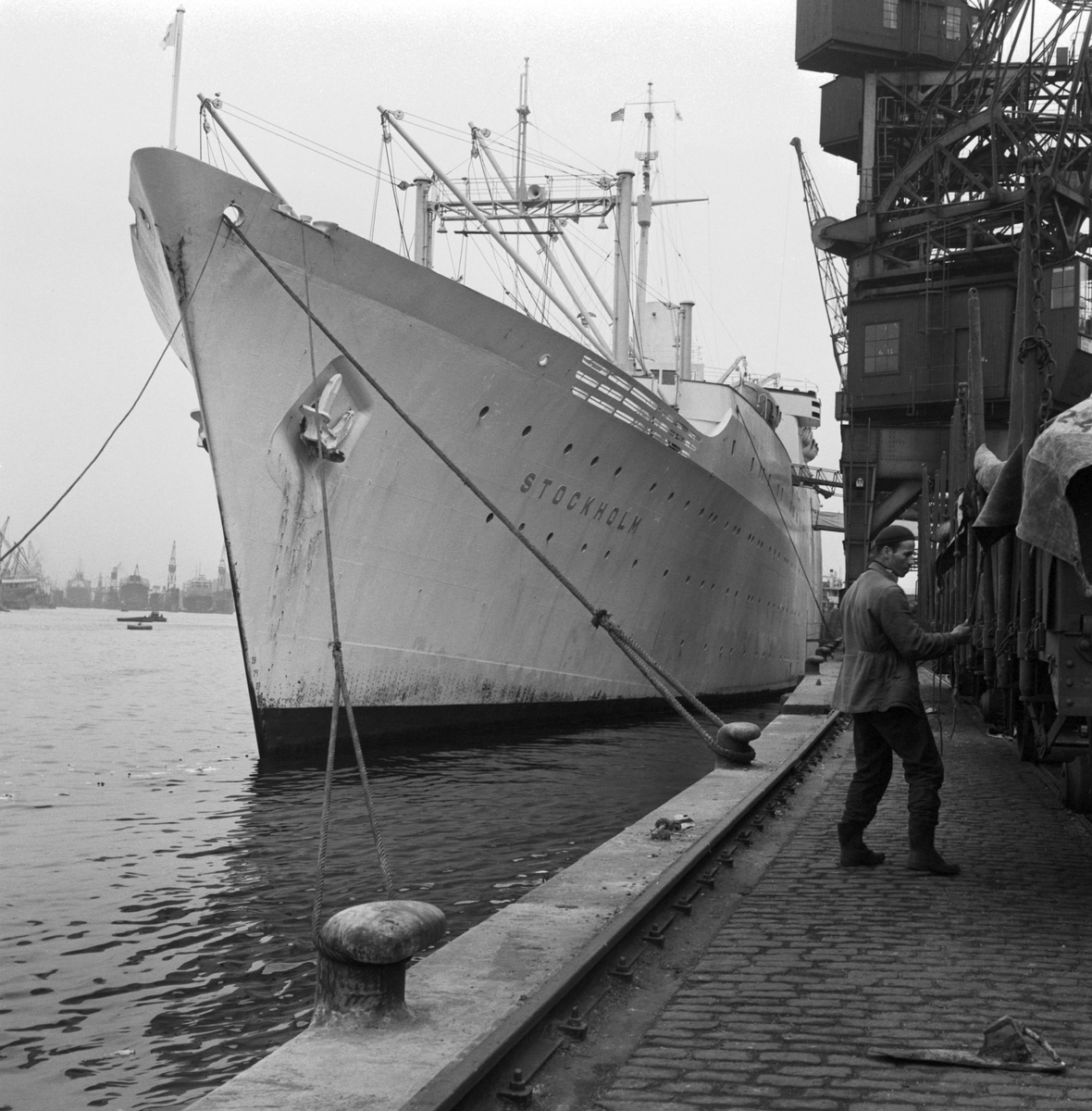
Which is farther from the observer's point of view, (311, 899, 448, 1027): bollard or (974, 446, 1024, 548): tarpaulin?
(974, 446, 1024, 548): tarpaulin

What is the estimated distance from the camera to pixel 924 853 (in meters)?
5.92

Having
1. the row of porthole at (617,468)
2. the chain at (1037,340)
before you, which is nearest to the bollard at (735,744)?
the chain at (1037,340)

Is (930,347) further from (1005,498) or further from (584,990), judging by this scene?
(584,990)

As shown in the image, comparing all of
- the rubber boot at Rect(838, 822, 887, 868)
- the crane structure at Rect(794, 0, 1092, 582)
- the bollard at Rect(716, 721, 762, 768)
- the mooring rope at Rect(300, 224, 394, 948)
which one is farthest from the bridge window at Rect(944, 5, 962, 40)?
the rubber boot at Rect(838, 822, 887, 868)

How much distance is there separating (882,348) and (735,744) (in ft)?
69.6

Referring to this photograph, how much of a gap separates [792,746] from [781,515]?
54.7ft

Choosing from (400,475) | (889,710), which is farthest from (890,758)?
(400,475)

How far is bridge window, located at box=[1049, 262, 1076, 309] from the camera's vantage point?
1048 inches

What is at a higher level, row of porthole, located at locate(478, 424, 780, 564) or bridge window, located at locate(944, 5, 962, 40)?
bridge window, located at locate(944, 5, 962, 40)

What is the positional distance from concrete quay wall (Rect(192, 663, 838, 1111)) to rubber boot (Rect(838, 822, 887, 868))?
2.26ft

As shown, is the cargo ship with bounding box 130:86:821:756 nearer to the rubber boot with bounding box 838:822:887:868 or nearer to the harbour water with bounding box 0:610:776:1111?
the harbour water with bounding box 0:610:776:1111

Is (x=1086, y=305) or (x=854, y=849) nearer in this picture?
(x=854, y=849)

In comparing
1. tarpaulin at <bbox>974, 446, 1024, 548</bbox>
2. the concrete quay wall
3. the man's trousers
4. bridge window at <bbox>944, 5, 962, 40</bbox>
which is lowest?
the concrete quay wall

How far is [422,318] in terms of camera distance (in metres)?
13.4
